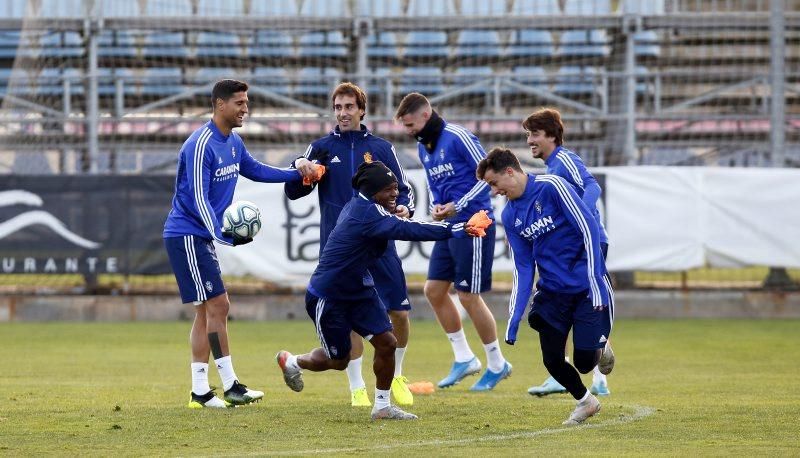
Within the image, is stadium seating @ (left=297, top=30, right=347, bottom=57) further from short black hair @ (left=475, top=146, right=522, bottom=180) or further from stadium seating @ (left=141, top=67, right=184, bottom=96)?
short black hair @ (left=475, top=146, right=522, bottom=180)

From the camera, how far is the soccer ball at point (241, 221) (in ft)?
28.1

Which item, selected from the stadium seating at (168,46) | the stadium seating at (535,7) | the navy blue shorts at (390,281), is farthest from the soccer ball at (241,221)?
the stadium seating at (168,46)

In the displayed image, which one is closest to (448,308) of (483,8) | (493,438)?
(493,438)

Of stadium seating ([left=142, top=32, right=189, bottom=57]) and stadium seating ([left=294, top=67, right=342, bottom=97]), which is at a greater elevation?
stadium seating ([left=142, top=32, right=189, bottom=57])

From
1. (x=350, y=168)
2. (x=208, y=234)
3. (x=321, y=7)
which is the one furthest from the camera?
(x=321, y=7)

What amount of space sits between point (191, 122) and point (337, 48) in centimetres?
292

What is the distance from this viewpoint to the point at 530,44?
20.2 meters

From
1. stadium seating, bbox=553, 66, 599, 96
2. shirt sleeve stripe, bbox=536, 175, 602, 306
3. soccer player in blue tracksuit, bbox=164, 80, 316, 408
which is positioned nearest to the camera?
shirt sleeve stripe, bbox=536, 175, 602, 306

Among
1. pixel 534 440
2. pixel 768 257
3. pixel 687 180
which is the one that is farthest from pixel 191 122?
pixel 534 440

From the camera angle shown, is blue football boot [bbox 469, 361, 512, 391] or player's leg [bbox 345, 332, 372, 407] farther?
blue football boot [bbox 469, 361, 512, 391]

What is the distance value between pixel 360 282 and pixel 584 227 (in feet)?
4.66

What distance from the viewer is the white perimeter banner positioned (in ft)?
54.0

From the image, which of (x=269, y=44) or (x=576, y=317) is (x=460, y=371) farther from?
(x=269, y=44)

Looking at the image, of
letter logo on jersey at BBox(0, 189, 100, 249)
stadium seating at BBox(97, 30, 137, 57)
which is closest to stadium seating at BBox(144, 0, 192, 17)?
stadium seating at BBox(97, 30, 137, 57)
